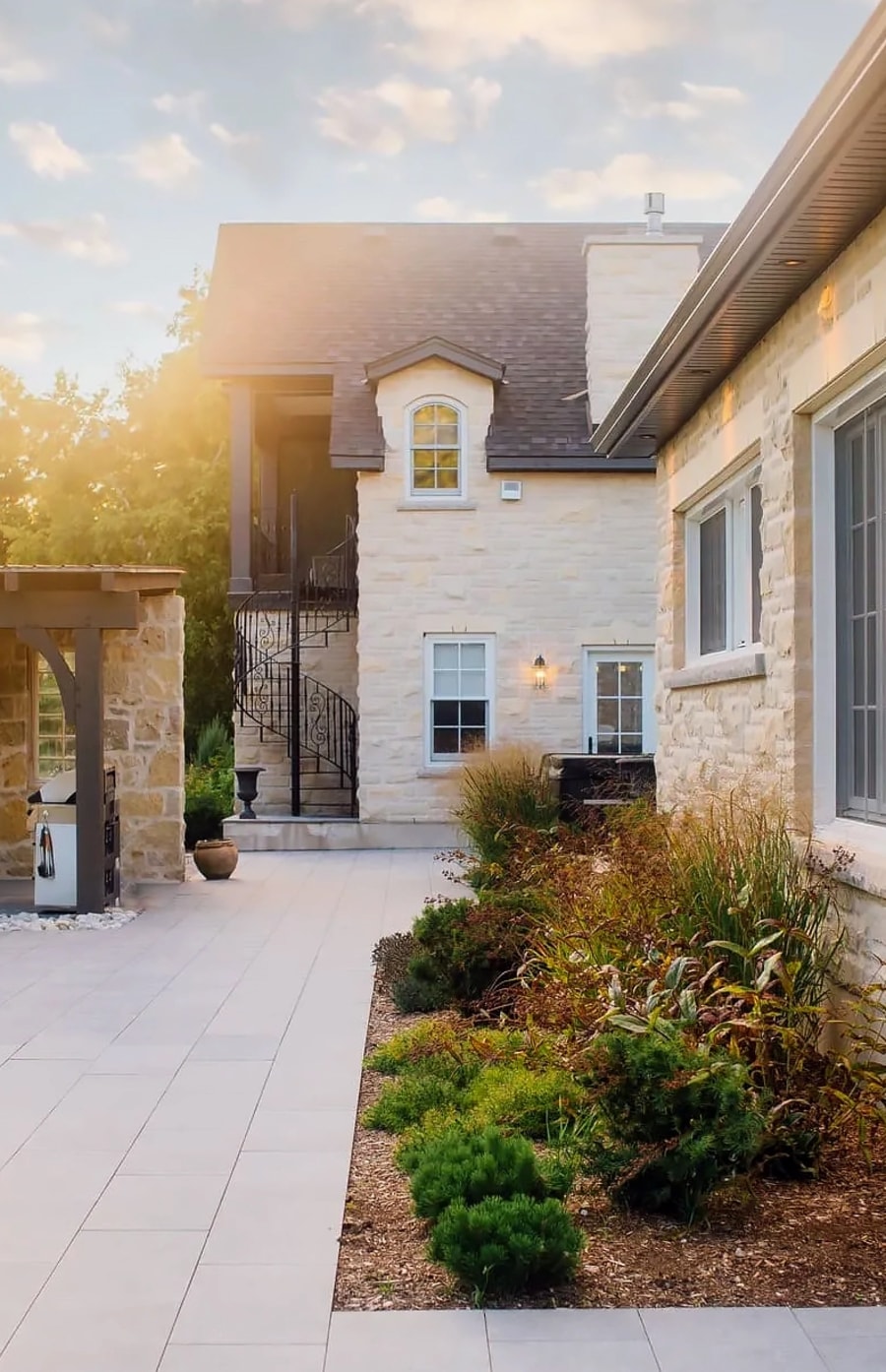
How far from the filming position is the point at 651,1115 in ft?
13.0

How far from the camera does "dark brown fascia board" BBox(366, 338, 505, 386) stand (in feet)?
54.2

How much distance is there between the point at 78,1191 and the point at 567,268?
17.4 m

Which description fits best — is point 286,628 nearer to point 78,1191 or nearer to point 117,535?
point 117,535

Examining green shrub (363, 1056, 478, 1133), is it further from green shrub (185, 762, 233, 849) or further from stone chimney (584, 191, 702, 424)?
stone chimney (584, 191, 702, 424)

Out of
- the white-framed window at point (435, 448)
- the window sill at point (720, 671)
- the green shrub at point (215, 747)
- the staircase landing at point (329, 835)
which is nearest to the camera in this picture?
the window sill at point (720, 671)

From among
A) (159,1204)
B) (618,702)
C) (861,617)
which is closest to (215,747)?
(618,702)

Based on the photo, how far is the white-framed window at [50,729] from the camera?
13.8 meters

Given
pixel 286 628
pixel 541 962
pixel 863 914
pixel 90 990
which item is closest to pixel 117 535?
pixel 286 628

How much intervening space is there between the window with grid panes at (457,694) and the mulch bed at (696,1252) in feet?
40.0

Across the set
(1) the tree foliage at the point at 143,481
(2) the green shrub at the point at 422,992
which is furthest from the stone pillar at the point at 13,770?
(1) the tree foliage at the point at 143,481

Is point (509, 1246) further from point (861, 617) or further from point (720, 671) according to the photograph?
point (720, 671)

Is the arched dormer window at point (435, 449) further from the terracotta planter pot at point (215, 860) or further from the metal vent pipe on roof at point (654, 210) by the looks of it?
the terracotta planter pot at point (215, 860)

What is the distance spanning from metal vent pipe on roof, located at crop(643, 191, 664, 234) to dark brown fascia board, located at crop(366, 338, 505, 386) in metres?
3.26

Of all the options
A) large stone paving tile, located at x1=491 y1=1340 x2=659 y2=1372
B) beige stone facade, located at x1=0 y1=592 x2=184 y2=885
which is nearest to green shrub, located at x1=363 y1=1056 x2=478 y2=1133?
large stone paving tile, located at x1=491 y1=1340 x2=659 y2=1372
